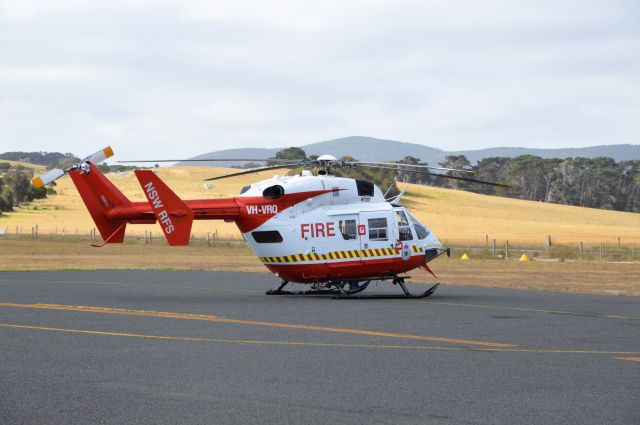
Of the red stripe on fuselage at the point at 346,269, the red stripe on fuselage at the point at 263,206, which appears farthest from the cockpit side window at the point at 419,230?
the red stripe on fuselage at the point at 263,206

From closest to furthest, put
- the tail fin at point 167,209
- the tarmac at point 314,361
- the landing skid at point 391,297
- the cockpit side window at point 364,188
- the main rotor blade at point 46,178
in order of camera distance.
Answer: the tarmac at point 314,361
the main rotor blade at point 46,178
the tail fin at point 167,209
the landing skid at point 391,297
the cockpit side window at point 364,188

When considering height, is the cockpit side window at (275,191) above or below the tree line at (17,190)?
below

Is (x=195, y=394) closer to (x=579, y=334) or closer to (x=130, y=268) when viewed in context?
(x=579, y=334)

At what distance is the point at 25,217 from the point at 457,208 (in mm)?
52848

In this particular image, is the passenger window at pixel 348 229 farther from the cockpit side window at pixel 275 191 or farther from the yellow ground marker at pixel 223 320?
the yellow ground marker at pixel 223 320

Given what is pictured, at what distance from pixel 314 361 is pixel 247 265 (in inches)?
1296

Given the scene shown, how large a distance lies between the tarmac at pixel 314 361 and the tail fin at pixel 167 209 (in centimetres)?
178

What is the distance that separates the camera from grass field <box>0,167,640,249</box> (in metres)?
87.9

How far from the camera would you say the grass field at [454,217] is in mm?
87938

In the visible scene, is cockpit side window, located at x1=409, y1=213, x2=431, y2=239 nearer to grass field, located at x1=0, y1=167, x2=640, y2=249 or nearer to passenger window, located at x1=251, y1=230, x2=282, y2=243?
passenger window, located at x1=251, y1=230, x2=282, y2=243

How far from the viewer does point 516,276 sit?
38.7 metres

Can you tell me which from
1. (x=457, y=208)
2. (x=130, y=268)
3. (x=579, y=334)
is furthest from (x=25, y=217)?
(x=579, y=334)

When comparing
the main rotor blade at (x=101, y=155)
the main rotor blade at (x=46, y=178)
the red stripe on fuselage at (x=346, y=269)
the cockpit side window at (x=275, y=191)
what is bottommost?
the red stripe on fuselage at (x=346, y=269)

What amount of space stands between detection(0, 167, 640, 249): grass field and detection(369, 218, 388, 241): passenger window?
5011cm
